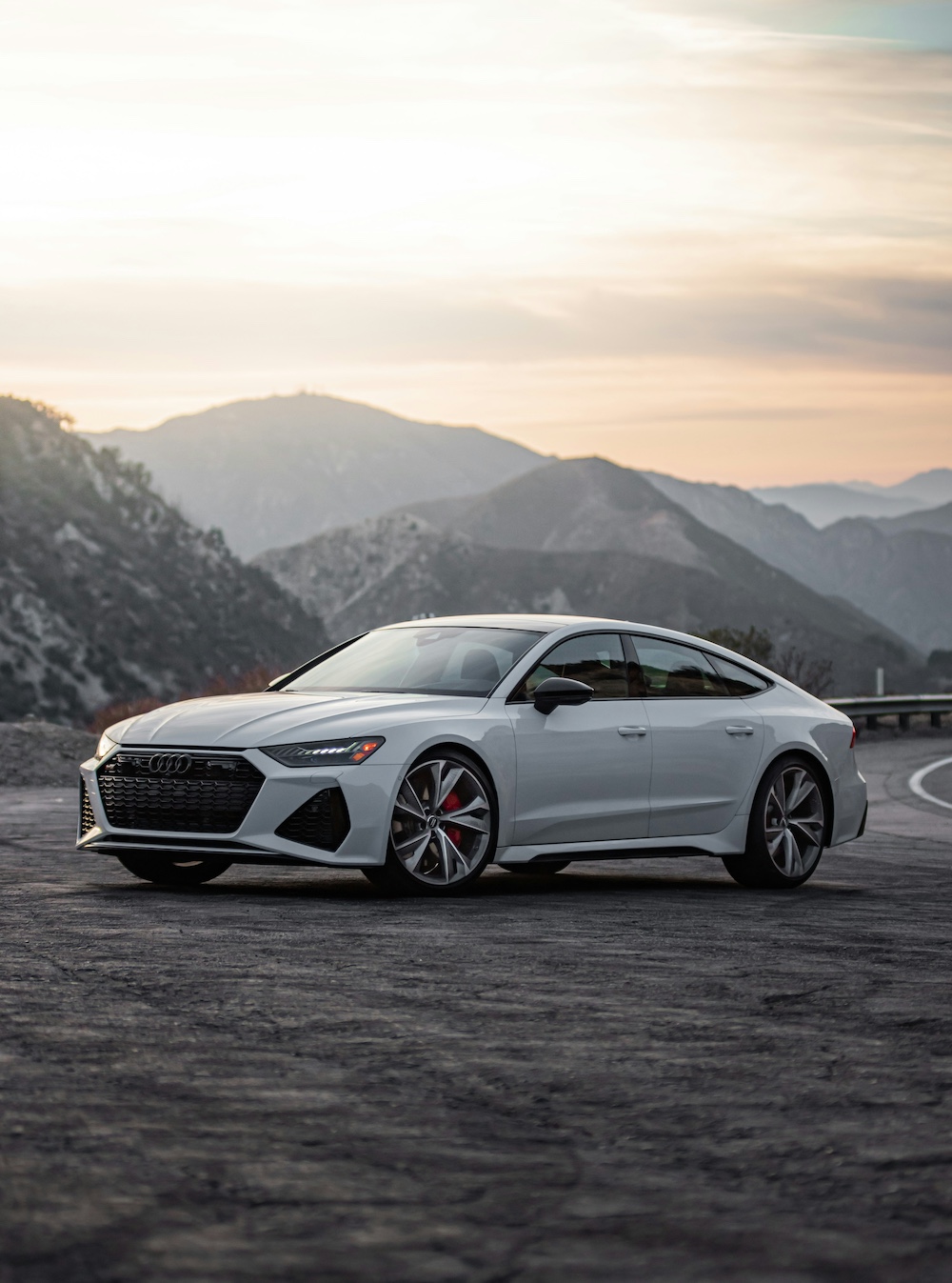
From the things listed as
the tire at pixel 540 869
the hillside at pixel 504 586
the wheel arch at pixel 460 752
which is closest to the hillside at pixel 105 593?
the tire at pixel 540 869

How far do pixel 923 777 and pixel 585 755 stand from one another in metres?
15.4

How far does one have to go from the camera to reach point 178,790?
9.97 m

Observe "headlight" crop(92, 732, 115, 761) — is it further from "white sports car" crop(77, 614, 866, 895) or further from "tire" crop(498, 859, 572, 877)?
"tire" crop(498, 859, 572, 877)

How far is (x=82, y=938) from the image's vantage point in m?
8.31

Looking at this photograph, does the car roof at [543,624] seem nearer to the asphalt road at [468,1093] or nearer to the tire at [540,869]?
the tire at [540,869]

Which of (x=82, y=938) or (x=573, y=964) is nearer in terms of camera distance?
(x=573, y=964)

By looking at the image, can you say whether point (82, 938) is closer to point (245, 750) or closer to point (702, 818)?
point (245, 750)

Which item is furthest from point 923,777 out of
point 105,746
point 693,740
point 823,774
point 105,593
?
point 105,593

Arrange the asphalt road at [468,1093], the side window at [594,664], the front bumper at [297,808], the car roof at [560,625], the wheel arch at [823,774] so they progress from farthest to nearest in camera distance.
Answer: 1. the wheel arch at [823,774]
2. the car roof at [560,625]
3. the side window at [594,664]
4. the front bumper at [297,808]
5. the asphalt road at [468,1093]

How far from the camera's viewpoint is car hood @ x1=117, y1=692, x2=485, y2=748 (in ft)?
32.5

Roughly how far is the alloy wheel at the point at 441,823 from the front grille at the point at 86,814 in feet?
5.74

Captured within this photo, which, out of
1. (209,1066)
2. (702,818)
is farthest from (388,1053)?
(702,818)

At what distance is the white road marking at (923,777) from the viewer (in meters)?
21.1

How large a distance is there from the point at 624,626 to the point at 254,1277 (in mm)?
7819
